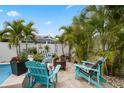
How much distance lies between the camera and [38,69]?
3.86 m

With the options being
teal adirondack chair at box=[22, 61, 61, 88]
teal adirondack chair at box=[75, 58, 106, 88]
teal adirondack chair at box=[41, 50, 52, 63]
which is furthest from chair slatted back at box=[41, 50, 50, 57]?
teal adirondack chair at box=[22, 61, 61, 88]

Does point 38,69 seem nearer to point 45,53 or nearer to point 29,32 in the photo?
point 29,32

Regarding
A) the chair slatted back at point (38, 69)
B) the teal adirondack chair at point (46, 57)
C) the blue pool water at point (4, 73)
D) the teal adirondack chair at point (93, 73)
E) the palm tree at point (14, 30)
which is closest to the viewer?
the chair slatted back at point (38, 69)

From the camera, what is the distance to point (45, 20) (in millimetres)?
6973

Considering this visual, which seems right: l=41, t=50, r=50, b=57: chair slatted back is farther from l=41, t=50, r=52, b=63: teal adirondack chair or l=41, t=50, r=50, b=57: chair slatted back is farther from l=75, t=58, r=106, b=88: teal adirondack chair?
l=75, t=58, r=106, b=88: teal adirondack chair

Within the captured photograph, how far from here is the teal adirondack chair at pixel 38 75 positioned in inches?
150

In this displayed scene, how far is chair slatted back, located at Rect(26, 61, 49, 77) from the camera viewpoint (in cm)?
380

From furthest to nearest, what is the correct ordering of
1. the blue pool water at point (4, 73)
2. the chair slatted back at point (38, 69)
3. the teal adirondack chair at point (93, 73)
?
the blue pool water at point (4, 73)
the teal adirondack chair at point (93, 73)
the chair slatted back at point (38, 69)

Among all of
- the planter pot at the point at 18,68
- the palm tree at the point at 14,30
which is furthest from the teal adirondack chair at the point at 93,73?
the palm tree at the point at 14,30

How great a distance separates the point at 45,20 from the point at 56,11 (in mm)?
546

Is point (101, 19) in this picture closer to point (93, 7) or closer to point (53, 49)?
point (93, 7)

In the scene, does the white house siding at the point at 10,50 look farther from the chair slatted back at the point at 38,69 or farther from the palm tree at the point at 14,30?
the chair slatted back at the point at 38,69

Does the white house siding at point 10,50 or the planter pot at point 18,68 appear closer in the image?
the planter pot at point 18,68
